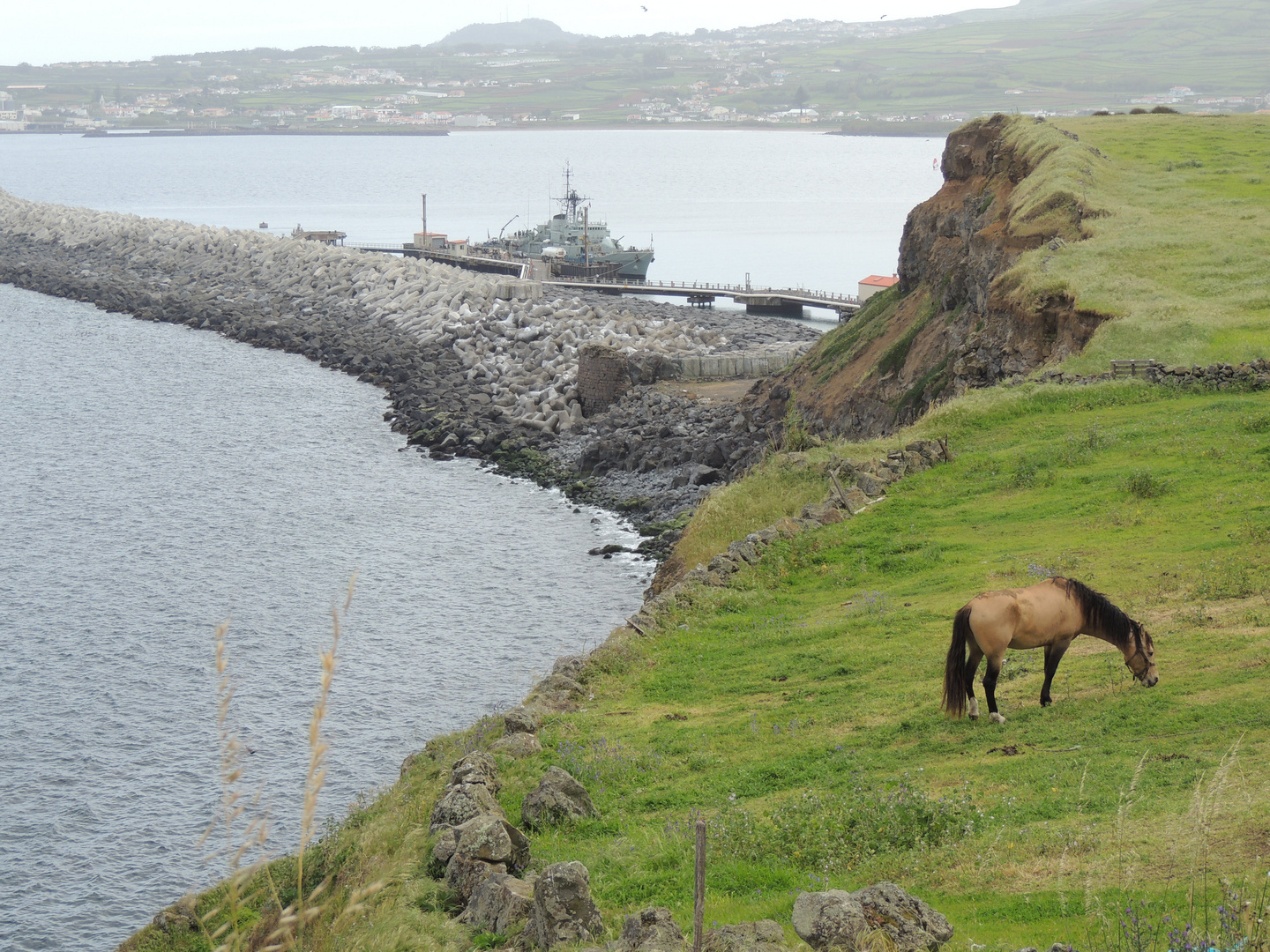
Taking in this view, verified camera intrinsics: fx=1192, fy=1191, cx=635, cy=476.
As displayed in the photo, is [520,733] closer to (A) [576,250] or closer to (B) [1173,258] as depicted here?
(B) [1173,258]

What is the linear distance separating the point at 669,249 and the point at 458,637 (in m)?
105

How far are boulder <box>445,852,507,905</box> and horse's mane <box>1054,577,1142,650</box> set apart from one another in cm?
617

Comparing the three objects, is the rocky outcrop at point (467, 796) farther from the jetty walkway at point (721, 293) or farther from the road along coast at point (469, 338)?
the jetty walkway at point (721, 293)

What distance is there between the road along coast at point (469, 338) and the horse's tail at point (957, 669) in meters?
29.3

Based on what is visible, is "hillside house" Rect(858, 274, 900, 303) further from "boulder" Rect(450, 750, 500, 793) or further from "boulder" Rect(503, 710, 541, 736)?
"boulder" Rect(450, 750, 500, 793)

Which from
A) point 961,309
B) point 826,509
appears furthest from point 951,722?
point 961,309

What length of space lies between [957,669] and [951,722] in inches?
23.8

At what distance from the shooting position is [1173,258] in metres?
31.9

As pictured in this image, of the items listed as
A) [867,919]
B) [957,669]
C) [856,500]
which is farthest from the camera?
[856,500]

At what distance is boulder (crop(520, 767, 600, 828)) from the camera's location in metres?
11.6

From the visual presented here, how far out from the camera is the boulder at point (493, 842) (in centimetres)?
1039

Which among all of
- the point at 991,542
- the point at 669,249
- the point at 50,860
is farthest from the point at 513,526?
the point at 669,249

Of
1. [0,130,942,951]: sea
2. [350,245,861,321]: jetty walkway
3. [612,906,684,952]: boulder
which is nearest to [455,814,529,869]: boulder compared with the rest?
[612,906,684,952]: boulder

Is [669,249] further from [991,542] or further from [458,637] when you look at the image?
[991,542]
